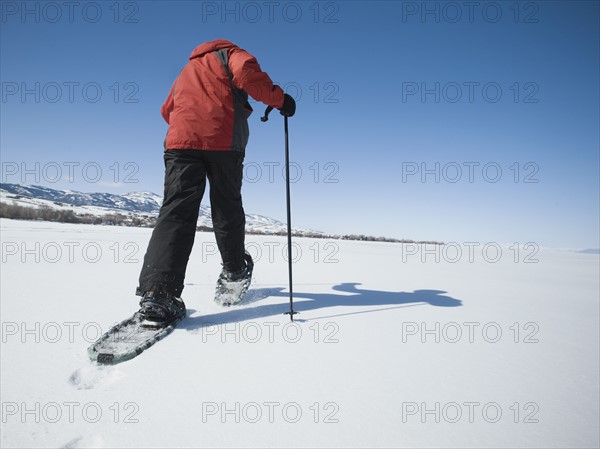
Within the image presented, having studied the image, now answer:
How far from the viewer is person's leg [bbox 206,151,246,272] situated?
219cm

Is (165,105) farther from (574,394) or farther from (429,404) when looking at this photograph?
(574,394)

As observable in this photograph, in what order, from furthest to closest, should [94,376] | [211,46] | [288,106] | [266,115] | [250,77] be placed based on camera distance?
1. [266,115]
2. [288,106]
3. [211,46]
4. [250,77]
5. [94,376]

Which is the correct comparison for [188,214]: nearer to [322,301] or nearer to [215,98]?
[215,98]

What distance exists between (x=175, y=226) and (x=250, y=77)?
3.77ft

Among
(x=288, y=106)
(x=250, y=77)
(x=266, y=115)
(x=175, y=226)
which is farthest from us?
(x=266, y=115)

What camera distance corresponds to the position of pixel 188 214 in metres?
1.93

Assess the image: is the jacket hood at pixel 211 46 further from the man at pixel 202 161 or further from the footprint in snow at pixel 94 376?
the footprint in snow at pixel 94 376

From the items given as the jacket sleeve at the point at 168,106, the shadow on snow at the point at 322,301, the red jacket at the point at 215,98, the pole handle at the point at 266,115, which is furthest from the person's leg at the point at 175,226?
the pole handle at the point at 266,115

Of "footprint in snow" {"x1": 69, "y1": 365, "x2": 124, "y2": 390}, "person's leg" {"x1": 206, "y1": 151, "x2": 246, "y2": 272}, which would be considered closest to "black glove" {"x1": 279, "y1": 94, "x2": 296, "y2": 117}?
"person's leg" {"x1": 206, "y1": 151, "x2": 246, "y2": 272}

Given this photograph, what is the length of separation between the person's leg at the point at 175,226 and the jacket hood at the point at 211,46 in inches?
33.8

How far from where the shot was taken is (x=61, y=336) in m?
1.51

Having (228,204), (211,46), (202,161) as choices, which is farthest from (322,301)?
(211,46)

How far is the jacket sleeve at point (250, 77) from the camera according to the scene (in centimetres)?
206

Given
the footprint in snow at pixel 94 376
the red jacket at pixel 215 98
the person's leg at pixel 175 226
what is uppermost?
the red jacket at pixel 215 98
